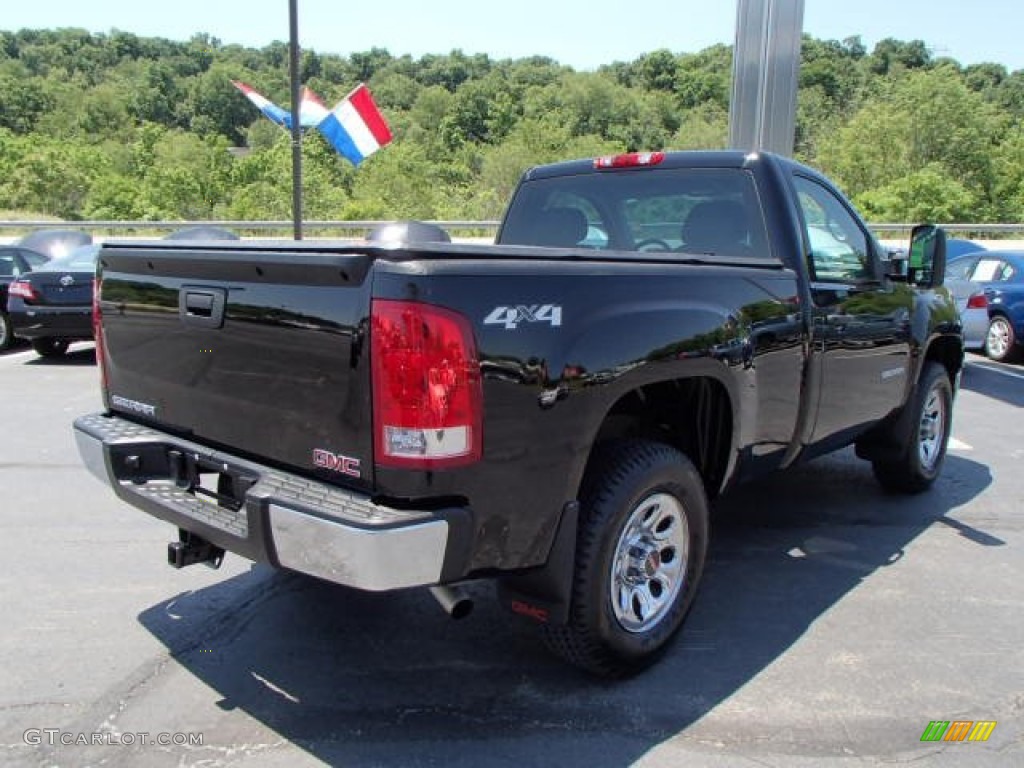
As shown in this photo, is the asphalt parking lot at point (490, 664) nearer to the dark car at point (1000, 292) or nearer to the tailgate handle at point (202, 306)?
the tailgate handle at point (202, 306)

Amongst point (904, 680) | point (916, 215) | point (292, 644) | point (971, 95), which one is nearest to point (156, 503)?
point (292, 644)

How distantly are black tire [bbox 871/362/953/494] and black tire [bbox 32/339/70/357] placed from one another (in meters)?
9.97

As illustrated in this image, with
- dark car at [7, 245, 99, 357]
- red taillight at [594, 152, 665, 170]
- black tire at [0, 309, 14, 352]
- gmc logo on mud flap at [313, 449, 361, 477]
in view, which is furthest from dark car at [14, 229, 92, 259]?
gmc logo on mud flap at [313, 449, 361, 477]

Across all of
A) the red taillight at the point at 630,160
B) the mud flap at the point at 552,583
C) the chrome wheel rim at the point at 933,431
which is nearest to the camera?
the mud flap at the point at 552,583

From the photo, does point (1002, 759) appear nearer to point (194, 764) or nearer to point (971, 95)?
point (194, 764)

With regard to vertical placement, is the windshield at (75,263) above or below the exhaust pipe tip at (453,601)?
above

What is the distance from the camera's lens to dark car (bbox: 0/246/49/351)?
1162cm

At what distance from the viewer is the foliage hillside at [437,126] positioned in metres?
37.9

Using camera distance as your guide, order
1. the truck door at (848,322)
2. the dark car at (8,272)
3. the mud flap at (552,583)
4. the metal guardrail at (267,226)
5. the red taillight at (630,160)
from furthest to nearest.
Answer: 1. the metal guardrail at (267,226)
2. the dark car at (8,272)
3. the red taillight at (630,160)
4. the truck door at (848,322)
5. the mud flap at (552,583)

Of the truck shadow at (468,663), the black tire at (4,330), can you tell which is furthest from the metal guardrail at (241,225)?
the truck shadow at (468,663)

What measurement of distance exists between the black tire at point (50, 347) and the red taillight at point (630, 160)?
893cm

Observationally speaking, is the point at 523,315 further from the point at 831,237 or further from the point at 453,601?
the point at 831,237

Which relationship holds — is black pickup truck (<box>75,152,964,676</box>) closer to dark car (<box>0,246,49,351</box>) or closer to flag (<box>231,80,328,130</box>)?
dark car (<box>0,246,49,351</box>)

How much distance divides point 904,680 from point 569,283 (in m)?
1.96
